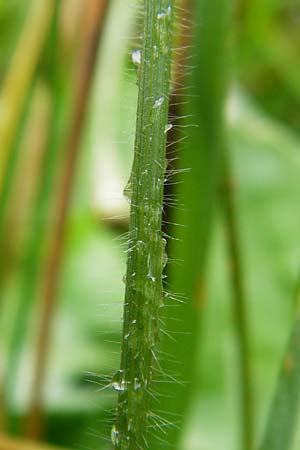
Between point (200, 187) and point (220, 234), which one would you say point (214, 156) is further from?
point (220, 234)

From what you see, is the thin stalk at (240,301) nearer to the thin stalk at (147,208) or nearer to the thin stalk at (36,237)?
the thin stalk at (36,237)

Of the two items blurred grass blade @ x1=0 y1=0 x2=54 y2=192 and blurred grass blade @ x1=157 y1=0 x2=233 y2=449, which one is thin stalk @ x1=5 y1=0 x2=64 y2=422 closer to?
blurred grass blade @ x1=0 y1=0 x2=54 y2=192

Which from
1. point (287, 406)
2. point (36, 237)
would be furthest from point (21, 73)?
point (287, 406)

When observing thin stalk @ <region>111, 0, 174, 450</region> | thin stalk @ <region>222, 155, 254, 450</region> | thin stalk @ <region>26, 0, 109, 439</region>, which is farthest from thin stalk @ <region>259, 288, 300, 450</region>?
thin stalk @ <region>26, 0, 109, 439</region>

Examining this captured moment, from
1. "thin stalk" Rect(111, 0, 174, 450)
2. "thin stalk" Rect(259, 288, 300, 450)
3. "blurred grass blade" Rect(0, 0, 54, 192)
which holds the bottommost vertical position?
"thin stalk" Rect(259, 288, 300, 450)

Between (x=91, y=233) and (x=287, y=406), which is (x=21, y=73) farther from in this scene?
(x=287, y=406)

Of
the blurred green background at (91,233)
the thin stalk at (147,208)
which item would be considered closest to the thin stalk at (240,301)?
the blurred green background at (91,233)

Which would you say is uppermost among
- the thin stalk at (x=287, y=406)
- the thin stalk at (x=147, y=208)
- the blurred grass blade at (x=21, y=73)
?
the blurred grass blade at (x=21, y=73)
